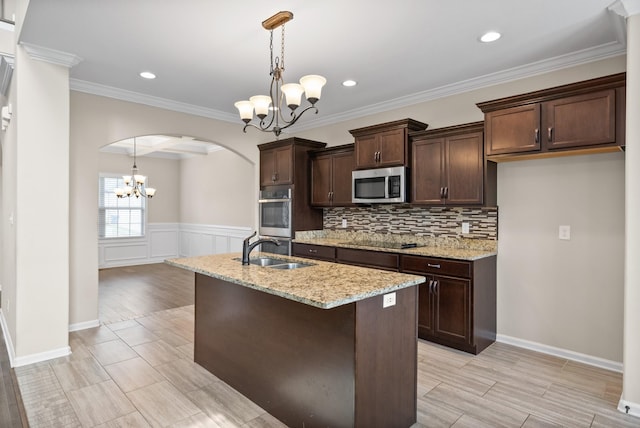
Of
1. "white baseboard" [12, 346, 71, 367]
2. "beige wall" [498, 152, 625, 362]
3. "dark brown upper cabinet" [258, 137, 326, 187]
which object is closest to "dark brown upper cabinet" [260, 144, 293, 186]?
"dark brown upper cabinet" [258, 137, 326, 187]

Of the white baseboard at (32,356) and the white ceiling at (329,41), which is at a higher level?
the white ceiling at (329,41)

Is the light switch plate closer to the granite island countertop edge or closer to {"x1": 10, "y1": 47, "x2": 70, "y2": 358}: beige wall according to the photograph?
the granite island countertop edge

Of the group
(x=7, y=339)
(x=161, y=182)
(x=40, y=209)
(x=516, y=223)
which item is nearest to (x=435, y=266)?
(x=516, y=223)

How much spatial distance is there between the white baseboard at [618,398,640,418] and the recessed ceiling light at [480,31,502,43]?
271 cm

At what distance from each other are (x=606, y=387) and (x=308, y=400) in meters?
2.30

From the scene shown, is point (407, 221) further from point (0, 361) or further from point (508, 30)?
point (0, 361)

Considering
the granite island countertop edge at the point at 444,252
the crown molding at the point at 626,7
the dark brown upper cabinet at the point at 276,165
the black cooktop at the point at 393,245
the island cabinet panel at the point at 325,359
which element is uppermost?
the crown molding at the point at 626,7

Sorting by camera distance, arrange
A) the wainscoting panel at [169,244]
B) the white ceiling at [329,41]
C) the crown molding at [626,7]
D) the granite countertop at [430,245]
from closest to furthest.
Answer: the crown molding at [626,7] < the white ceiling at [329,41] < the granite countertop at [430,245] < the wainscoting panel at [169,244]

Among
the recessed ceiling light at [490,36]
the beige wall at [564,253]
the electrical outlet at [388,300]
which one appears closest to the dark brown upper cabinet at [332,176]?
the beige wall at [564,253]

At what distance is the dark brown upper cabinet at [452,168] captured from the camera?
11.6 ft

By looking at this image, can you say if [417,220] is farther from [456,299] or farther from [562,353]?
[562,353]

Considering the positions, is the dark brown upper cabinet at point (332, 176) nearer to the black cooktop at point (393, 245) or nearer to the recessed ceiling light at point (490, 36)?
the black cooktop at point (393, 245)

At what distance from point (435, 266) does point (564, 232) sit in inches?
45.6

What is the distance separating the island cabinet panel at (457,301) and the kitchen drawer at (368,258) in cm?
12
